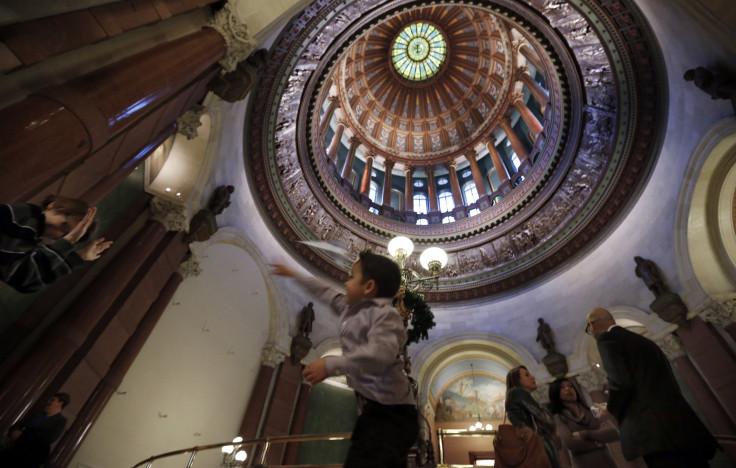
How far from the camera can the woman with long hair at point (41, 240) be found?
2090 millimetres

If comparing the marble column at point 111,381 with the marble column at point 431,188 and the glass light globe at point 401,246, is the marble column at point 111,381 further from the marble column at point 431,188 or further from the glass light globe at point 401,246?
the marble column at point 431,188

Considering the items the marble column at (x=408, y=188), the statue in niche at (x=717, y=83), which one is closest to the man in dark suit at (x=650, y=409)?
the statue in niche at (x=717, y=83)

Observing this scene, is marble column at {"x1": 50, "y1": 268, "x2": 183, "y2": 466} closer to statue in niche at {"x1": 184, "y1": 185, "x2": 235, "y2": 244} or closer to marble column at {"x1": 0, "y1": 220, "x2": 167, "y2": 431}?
statue in niche at {"x1": 184, "y1": 185, "x2": 235, "y2": 244}

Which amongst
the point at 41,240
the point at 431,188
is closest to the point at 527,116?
the point at 431,188

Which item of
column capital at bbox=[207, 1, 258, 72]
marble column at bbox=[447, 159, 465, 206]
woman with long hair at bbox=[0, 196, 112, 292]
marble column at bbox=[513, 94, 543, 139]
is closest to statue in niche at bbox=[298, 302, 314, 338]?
column capital at bbox=[207, 1, 258, 72]

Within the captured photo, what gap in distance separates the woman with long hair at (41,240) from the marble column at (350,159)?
518 inches

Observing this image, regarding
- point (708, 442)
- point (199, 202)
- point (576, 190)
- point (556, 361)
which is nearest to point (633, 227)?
point (576, 190)

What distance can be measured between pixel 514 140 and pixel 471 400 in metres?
11.2

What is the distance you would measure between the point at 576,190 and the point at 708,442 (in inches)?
430

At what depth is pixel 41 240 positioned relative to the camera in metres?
2.34

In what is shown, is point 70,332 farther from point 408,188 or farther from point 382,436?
point 408,188

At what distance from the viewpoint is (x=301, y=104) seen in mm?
11078

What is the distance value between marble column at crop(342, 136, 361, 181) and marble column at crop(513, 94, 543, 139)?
25.6ft

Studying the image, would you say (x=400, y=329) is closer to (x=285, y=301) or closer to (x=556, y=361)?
(x=285, y=301)
